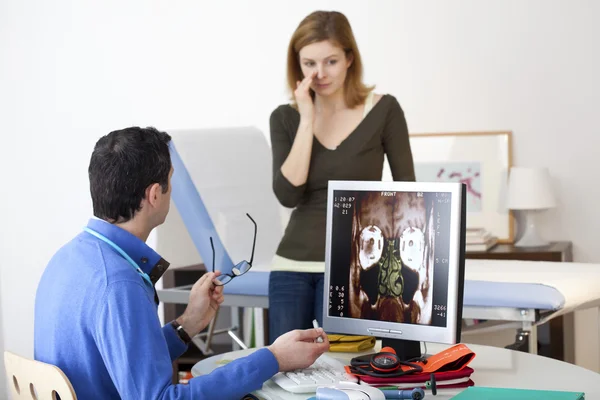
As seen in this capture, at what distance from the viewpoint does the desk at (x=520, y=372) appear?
1.52m

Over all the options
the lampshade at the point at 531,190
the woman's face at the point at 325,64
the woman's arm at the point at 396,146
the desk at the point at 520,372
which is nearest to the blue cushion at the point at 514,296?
the woman's arm at the point at 396,146

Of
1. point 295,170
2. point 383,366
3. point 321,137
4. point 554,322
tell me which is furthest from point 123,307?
point 554,322

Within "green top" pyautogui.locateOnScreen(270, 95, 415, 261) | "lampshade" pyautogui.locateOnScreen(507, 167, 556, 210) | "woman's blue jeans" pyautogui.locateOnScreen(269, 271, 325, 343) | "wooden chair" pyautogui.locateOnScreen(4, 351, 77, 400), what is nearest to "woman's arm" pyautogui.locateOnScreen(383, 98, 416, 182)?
"green top" pyautogui.locateOnScreen(270, 95, 415, 261)

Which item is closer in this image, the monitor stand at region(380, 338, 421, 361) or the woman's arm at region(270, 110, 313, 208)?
the monitor stand at region(380, 338, 421, 361)

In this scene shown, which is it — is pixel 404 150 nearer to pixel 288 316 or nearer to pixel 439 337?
pixel 288 316

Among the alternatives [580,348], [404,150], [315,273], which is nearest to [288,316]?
[315,273]

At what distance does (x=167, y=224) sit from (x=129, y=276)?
2.01 m

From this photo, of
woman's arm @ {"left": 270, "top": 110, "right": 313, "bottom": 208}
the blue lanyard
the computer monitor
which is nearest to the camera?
the blue lanyard

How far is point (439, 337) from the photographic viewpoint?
5.27 ft

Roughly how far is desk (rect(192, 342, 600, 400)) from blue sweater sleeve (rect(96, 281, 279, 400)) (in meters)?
0.17

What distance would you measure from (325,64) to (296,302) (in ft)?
2.14

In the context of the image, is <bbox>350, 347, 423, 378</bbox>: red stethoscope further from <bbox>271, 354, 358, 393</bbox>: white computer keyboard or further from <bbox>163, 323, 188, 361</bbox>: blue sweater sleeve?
<bbox>163, 323, 188, 361</bbox>: blue sweater sleeve

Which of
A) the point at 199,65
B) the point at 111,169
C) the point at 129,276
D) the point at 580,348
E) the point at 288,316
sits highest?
the point at 199,65

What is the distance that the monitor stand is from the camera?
168 cm
